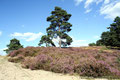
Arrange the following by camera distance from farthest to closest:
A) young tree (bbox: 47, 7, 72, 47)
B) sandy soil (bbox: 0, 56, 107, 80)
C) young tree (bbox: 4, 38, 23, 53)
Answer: young tree (bbox: 4, 38, 23, 53) < young tree (bbox: 47, 7, 72, 47) < sandy soil (bbox: 0, 56, 107, 80)

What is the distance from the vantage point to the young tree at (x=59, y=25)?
675 inches

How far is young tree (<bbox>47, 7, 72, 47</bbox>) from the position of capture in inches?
675

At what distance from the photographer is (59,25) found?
1802 centimetres

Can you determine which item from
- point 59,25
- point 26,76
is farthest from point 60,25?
point 26,76

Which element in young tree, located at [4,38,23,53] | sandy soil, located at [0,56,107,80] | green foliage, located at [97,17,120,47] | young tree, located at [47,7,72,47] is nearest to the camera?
sandy soil, located at [0,56,107,80]

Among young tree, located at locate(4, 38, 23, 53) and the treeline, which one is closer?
the treeline

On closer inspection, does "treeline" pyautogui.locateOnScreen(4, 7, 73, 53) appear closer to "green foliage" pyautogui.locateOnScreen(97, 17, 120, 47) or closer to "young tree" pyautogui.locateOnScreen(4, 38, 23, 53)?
"young tree" pyautogui.locateOnScreen(4, 38, 23, 53)

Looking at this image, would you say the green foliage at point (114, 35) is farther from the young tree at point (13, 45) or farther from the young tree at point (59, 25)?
the young tree at point (13, 45)

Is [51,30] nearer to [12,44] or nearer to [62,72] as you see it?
[62,72]

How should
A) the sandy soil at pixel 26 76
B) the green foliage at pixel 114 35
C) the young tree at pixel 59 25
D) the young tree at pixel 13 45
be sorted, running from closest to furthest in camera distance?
the sandy soil at pixel 26 76
the young tree at pixel 59 25
the green foliage at pixel 114 35
the young tree at pixel 13 45

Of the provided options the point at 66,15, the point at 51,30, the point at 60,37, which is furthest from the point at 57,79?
the point at 66,15

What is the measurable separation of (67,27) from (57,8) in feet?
15.9

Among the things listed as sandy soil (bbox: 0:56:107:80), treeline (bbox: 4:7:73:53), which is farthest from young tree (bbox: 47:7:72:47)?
sandy soil (bbox: 0:56:107:80)

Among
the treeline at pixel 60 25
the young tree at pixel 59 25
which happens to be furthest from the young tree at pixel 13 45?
the young tree at pixel 59 25
